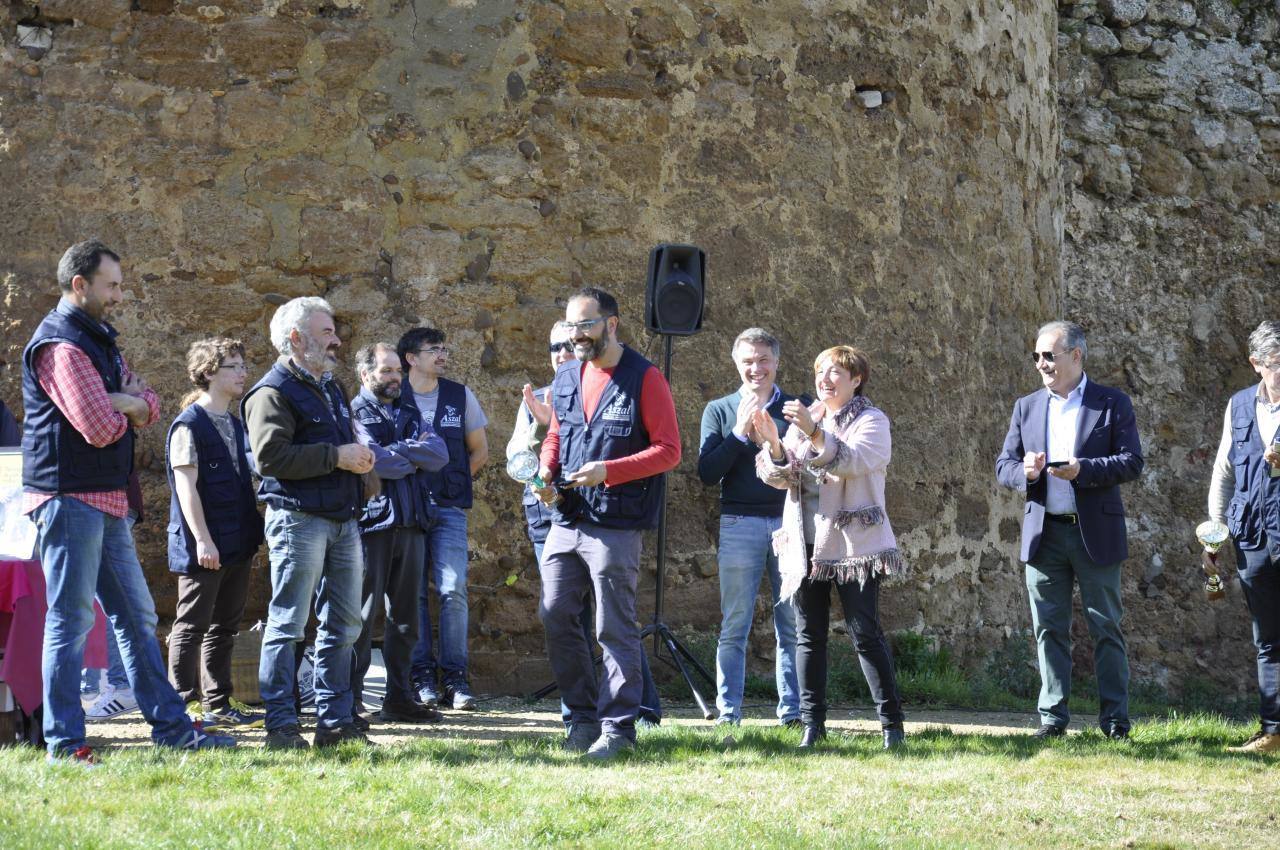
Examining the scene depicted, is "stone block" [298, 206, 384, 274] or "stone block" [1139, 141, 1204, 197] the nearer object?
"stone block" [298, 206, 384, 274]

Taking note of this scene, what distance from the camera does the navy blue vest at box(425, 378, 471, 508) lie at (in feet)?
22.6

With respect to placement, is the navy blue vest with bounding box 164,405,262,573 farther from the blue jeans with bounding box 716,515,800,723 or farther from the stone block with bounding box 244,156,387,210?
the blue jeans with bounding box 716,515,800,723

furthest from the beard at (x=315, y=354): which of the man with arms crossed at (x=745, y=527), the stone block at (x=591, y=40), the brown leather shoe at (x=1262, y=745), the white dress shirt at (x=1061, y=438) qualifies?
the brown leather shoe at (x=1262, y=745)

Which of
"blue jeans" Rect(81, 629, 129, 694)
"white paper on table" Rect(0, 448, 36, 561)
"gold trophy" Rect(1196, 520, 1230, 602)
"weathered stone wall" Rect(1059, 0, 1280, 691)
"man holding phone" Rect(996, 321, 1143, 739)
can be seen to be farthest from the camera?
"weathered stone wall" Rect(1059, 0, 1280, 691)

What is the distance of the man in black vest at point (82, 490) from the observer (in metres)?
4.86

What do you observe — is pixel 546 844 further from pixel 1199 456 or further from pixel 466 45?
pixel 1199 456

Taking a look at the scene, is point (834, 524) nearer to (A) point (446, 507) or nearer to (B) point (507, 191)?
(A) point (446, 507)

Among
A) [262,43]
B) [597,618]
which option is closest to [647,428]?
[597,618]

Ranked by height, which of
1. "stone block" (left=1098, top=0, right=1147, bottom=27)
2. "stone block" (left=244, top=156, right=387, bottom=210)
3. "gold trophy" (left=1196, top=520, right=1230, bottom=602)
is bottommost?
"gold trophy" (left=1196, top=520, right=1230, bottom=602)

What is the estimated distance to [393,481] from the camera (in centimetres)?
644

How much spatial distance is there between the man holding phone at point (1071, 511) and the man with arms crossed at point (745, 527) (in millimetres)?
1137

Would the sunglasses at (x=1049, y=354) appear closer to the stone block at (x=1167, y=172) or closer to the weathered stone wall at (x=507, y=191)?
the weathered stone wall at (x=507, y=191)

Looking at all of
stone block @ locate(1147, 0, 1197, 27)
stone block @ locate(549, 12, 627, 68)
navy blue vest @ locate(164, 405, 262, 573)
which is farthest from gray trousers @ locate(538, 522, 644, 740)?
stone block @ locate(1147, 0, 1197, 27)

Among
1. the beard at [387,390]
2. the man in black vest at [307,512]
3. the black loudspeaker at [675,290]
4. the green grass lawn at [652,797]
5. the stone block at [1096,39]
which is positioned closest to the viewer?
the green grass lawn at [652,797]
